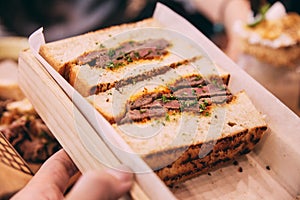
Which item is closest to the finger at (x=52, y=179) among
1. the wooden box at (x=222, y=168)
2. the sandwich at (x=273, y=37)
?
the wooden box at (x=222, y=168)

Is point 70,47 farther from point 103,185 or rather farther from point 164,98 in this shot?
point 103,185

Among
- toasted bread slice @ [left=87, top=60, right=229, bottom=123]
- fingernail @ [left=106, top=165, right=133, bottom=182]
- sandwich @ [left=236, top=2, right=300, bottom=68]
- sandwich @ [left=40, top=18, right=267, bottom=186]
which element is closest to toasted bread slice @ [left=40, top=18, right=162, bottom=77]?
sandwich @ [left=40, top=18, right=267, bottom=186]

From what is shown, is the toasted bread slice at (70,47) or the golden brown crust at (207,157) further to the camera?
the toasted bread slice at (70,47)

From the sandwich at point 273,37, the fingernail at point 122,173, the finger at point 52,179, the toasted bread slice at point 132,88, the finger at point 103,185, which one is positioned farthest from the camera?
the sandwich at point 273,37

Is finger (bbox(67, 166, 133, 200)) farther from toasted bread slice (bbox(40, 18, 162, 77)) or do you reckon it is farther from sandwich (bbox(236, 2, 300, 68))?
sandwich (bbox(236, 2, 300, 68))

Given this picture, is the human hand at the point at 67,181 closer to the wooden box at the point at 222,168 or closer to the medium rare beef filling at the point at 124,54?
the wooden box at the point at 222,168

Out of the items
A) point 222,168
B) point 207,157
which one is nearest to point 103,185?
point 207,157

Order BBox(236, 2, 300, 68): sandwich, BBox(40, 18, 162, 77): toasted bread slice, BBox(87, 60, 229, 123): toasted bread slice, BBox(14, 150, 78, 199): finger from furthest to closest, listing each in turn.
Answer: BBox(236, 2, 300, 68): sandwich
BBox(40, 18, 162, 77): toasted bread slice
BBox(87, 60, 229, 123): toasted bread slice
BBox(14, 150, 78, 199): finger
